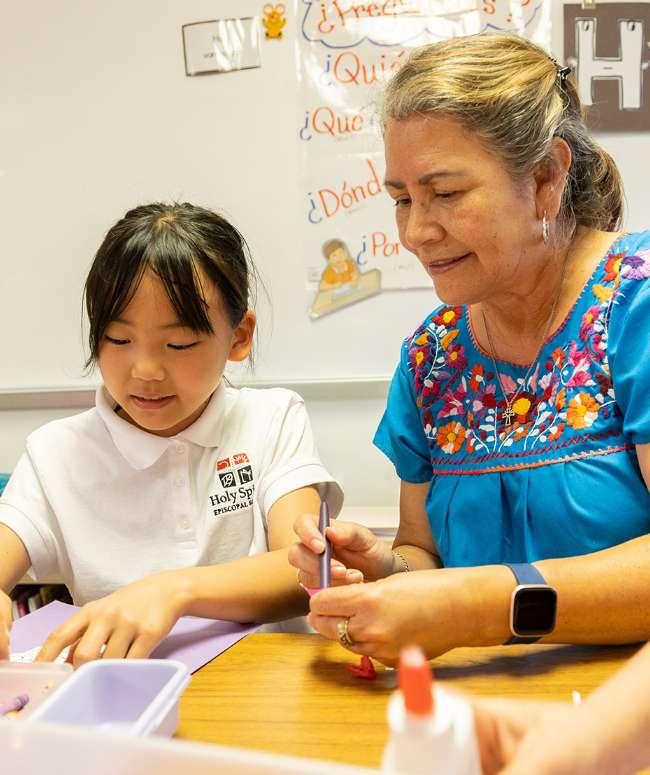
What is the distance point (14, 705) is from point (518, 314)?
31.3 inches

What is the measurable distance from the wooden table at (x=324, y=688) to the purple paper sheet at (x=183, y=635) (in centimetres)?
3

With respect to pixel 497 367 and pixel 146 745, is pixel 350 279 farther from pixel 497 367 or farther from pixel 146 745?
pixel 146 745

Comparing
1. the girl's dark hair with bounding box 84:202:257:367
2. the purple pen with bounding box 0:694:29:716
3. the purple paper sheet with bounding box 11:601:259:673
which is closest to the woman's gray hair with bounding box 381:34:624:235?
the girl's dark hair with bounding box 84:202:257:367

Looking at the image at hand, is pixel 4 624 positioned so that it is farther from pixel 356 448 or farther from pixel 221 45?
pixel 221 45

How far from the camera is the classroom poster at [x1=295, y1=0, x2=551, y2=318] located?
1984 mm

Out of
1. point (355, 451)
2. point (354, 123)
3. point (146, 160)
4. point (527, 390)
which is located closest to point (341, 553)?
point (527, 390)

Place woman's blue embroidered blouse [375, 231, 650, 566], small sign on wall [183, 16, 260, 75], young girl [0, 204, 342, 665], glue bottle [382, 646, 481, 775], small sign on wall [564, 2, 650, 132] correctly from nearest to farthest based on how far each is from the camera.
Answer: glue bottle [382, 646, 481, 775], woman's blue embroidered blouse [375, 231, 650, 566], young girl [0, 204, 342, 665], small sign on wall [564, 2, 650, 132], small sign on wall [183, 16, 260, 75]

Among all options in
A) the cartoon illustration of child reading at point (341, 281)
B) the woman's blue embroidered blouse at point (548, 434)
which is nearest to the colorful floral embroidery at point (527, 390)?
the woman's blue embroidered blouse at point (548, 434)

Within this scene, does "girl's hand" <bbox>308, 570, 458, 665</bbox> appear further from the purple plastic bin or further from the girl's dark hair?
the girl's dark hair

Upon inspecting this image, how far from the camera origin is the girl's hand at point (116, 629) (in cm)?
84

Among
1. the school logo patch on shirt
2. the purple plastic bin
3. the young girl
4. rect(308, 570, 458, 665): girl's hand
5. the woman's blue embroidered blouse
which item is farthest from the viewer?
the school logo patch on shirt

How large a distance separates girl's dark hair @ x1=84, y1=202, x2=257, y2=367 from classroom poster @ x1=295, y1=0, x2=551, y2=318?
31.8 inches

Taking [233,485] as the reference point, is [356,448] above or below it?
below

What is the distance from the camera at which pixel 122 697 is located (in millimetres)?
707
